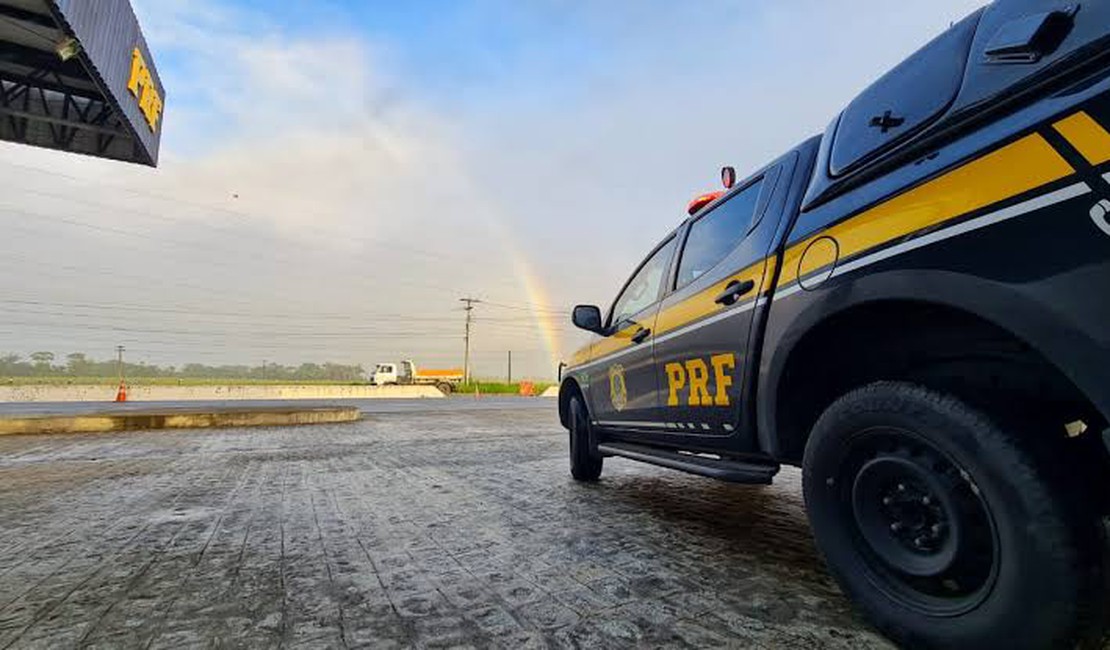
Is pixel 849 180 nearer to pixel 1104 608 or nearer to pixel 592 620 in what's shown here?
pixel 1104 608

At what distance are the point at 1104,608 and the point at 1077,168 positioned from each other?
1025mm

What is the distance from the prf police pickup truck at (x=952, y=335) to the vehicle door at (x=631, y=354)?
953 millimetres

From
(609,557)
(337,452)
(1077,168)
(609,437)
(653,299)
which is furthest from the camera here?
(337,452)

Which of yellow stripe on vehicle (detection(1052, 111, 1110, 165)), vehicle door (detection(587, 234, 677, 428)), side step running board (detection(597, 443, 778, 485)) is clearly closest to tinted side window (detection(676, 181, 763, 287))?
vehicle door (detection(587, 234, 677, 428))

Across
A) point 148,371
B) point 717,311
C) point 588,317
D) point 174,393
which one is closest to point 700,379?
point 717,311

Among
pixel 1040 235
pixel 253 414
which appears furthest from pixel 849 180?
pixel 253 414

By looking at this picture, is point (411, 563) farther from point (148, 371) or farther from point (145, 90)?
point (148, 371)

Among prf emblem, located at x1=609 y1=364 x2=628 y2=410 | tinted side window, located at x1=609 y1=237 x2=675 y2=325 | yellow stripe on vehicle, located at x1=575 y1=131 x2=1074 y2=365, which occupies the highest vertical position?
tinted side window, located at x1=609 y1=237 x2=675 y2=325

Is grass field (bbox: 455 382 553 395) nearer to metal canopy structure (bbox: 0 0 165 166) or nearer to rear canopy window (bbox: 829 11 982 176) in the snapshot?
metal canopy structure (bbox: 0 0 165 166)

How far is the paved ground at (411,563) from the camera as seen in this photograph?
1.78m

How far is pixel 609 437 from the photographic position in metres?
4.36

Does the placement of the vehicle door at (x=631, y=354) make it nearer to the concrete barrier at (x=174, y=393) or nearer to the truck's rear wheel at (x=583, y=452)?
the truck's rear wheel at (x=583, y=452)

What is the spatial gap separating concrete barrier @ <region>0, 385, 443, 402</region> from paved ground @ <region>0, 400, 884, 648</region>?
30260 mm

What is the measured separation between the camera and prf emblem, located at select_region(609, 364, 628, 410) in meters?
3.80
